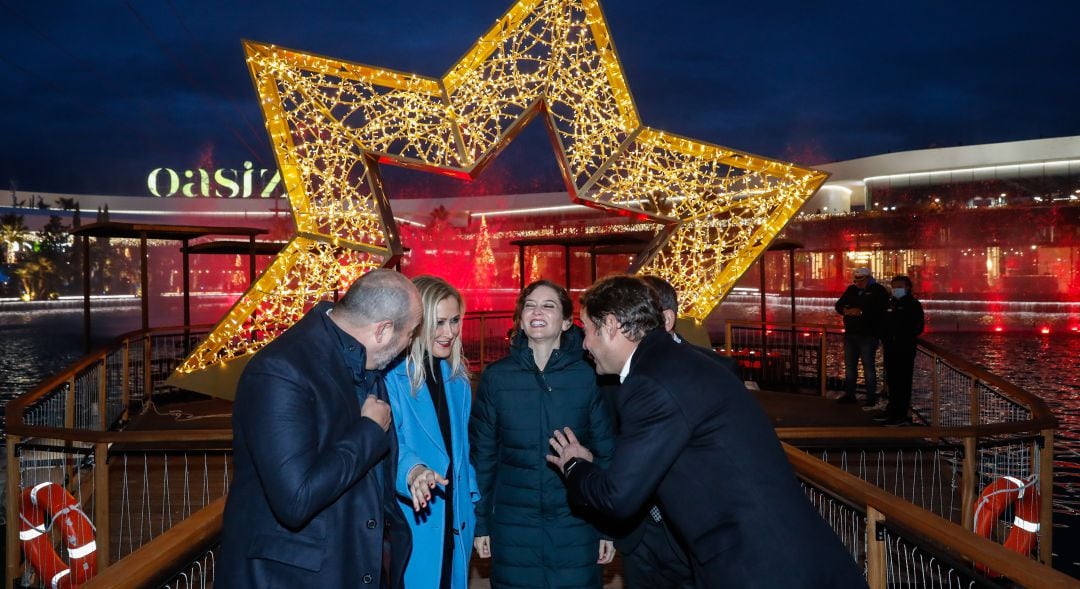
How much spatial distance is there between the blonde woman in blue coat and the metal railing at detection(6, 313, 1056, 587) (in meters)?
0.81

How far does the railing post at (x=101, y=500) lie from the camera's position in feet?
14.9

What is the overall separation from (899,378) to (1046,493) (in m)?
4.98

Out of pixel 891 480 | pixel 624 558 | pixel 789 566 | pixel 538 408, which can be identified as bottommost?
pixel 891 480

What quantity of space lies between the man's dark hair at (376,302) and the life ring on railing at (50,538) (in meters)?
3.77

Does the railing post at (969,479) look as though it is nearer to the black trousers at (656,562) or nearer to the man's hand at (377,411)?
the black trousers at (656,562)

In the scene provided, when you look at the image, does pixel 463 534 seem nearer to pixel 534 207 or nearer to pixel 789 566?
pixel 789 566

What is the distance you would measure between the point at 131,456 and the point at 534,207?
44.3 meters

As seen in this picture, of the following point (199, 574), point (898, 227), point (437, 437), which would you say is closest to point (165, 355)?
point (199, 574)

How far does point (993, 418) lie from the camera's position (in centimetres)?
913

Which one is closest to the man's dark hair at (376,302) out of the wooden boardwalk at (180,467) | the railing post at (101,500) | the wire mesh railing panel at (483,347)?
the wooden boardwalk at (180,467)

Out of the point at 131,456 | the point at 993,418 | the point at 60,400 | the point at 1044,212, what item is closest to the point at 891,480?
the point at 993,418

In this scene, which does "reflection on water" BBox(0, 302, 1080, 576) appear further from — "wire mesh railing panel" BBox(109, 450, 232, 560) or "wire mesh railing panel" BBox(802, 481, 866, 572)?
"wire mesh railing panel" BBox(109, 450, 232, 560)

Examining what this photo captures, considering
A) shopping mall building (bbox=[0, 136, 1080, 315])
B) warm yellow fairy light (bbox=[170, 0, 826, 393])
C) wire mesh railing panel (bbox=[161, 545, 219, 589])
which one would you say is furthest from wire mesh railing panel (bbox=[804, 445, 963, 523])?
shopping mall building (bbox=[0, 136, 1080, 315])

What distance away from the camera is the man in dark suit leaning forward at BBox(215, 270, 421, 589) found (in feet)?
6.81
